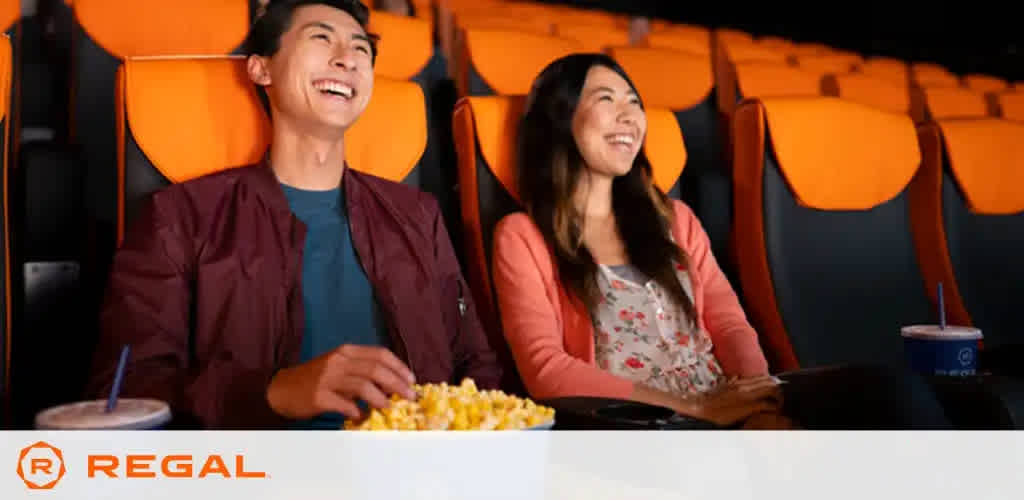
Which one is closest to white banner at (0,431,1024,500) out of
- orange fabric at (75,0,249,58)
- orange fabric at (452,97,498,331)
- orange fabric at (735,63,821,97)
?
orange fabric at (452,97,498,331)

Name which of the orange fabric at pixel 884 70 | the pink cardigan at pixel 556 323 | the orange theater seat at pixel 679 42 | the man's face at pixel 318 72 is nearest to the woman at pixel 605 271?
the pink cardigan at pixel 556 323

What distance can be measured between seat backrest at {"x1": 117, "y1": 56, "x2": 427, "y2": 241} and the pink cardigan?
43 centimetres

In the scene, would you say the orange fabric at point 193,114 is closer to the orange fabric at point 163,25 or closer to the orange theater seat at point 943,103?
the orange fabric at point 163,25

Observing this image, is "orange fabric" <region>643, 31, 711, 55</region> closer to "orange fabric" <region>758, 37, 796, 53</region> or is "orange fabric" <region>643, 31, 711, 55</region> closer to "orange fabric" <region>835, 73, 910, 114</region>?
"orange fabric" <region>758, 37, 796, 53</region>

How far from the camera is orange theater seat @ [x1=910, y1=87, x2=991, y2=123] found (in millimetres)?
3162

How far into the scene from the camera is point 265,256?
1.16 metres

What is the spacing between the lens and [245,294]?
112 centimetres

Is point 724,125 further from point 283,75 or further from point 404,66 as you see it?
point 283,75

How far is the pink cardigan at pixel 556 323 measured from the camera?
49.5 inches

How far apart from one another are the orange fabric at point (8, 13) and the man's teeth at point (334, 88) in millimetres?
944

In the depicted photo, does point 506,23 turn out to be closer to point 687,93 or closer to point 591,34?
point 591,34

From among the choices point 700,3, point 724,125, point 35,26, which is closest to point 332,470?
point 724,125

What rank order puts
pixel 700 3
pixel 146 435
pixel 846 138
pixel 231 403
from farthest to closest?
pixel 700 3
pixel 846 138
pixel 231 403
pixel 146 435

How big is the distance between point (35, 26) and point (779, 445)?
2501mm
